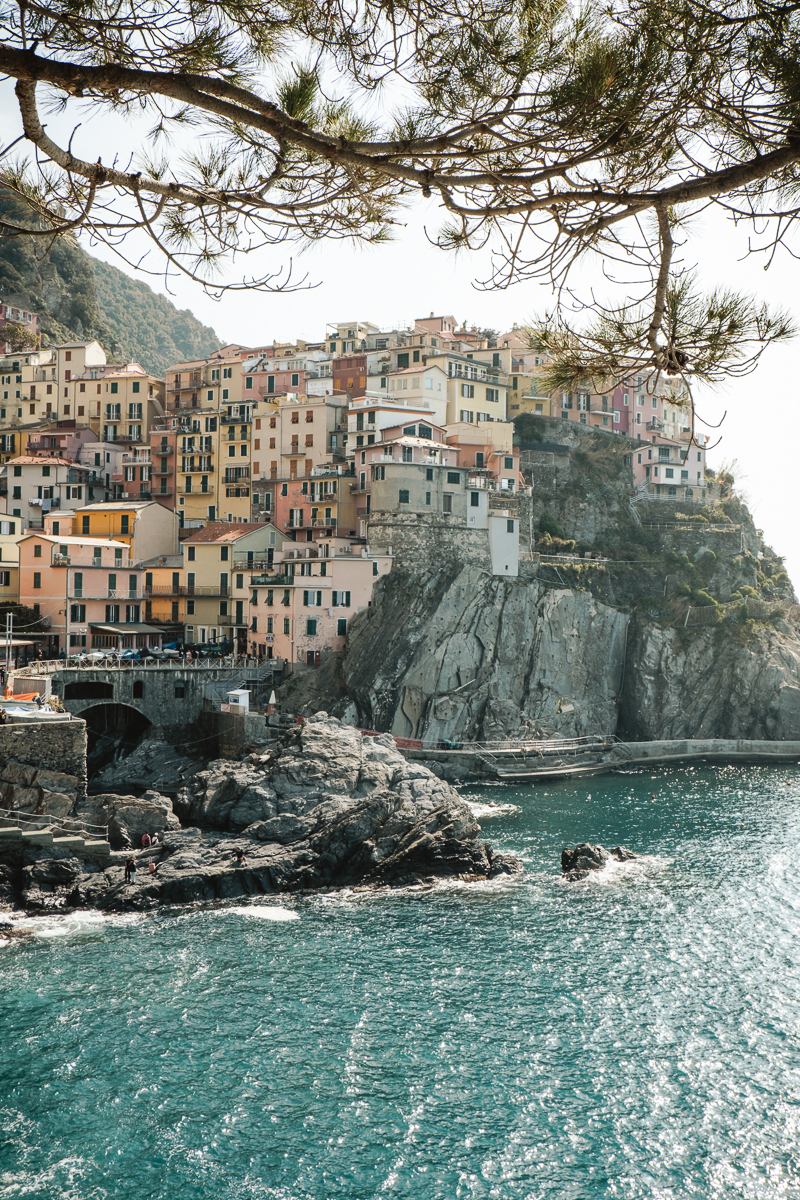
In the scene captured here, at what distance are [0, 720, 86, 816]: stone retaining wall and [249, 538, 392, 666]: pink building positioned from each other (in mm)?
20596

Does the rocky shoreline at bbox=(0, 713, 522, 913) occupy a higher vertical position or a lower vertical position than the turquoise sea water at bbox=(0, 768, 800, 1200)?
higher

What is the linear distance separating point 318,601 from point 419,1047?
37.2 metres

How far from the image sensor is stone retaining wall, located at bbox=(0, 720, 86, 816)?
34688 millimetres

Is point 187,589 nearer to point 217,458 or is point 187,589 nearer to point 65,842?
point 217,458

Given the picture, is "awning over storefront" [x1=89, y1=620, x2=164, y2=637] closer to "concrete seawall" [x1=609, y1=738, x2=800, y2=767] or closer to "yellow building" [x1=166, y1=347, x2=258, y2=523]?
"yellow building" [x1=166, y1=347, x2=258, y2=523]

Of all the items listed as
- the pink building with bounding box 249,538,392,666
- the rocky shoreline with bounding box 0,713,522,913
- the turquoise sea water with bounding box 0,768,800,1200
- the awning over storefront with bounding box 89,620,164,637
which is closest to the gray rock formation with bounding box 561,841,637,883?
the turquoise sea water with bounding box 0,768,800,1200

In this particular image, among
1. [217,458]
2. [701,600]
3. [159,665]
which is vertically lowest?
[159,665]

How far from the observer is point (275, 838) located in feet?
115

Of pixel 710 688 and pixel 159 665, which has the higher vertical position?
pixel 159 665

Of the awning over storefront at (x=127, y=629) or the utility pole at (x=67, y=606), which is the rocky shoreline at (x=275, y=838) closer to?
the awning over storefront at (x=127, y=629)

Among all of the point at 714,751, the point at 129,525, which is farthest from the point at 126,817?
the point at 714,751

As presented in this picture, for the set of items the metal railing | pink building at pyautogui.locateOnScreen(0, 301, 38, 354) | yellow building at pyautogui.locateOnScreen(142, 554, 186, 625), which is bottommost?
the metal railing

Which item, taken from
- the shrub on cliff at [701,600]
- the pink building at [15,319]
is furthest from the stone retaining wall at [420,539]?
the pink building at [15,319]

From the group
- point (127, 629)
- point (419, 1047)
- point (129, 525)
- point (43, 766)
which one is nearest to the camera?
point (419, 1047)
